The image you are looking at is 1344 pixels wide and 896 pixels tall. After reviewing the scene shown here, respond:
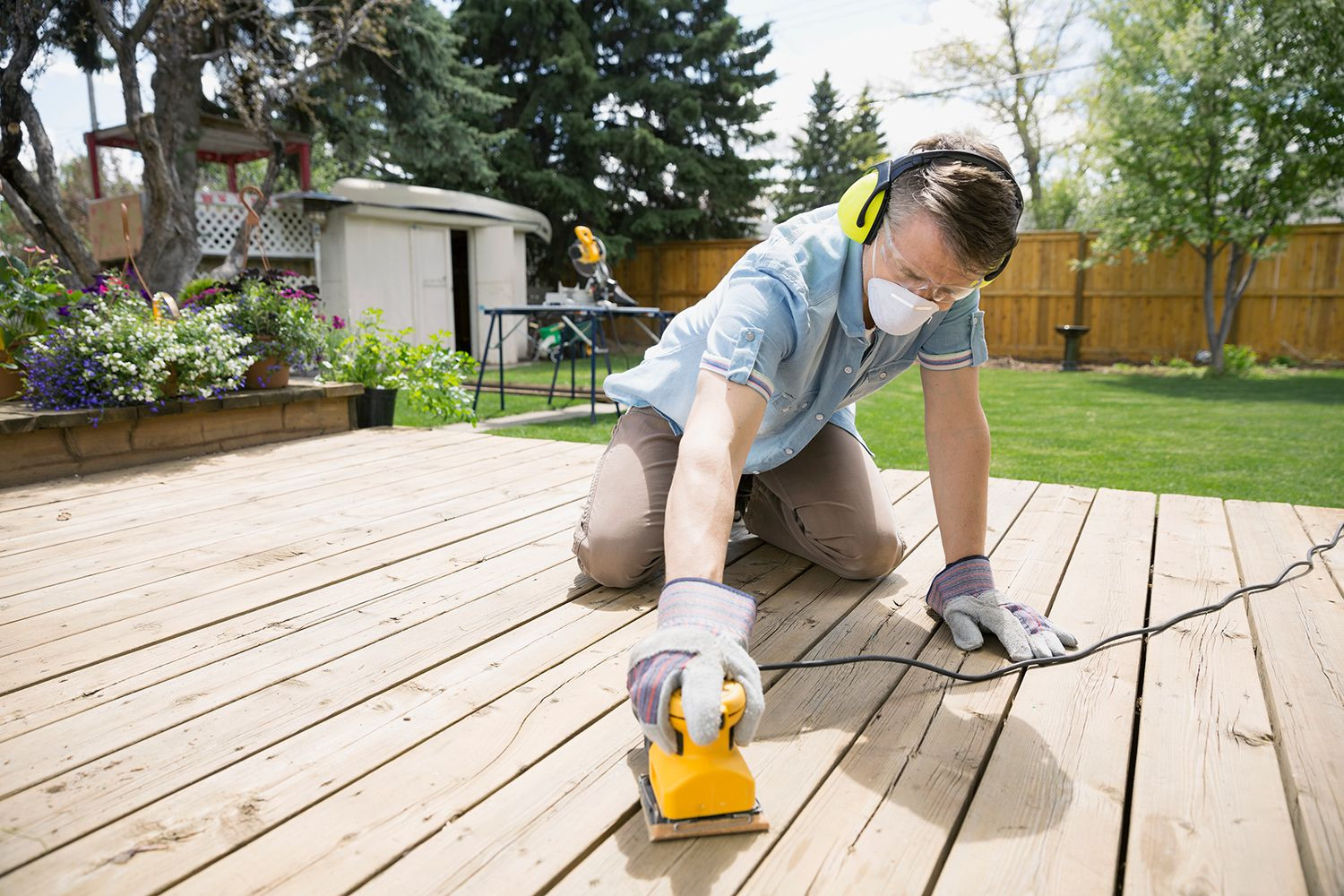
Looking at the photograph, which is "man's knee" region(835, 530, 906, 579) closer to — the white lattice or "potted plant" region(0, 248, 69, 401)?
"potted plant" region(0, 248, 69, 401)

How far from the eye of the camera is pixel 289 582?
1.83m

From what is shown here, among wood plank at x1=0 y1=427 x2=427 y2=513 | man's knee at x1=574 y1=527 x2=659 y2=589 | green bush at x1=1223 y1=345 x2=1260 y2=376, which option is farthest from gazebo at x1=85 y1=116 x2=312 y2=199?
green bush at x1=1223 y1=345 x2=1260 y2=376

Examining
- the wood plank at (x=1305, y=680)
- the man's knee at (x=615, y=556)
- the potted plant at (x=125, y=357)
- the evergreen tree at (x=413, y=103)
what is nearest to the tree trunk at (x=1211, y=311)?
the wood plank at (x=1305, y=680)

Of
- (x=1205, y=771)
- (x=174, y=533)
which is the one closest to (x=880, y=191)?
(x=1205, y=771)

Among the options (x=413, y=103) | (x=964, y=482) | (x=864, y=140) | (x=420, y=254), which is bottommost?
(x=964, y=482)

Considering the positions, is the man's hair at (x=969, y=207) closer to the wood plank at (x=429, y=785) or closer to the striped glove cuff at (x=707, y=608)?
the striped glove cuff at (x=707, y=608)

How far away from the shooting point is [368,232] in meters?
9.16

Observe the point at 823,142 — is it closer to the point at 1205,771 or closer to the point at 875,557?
the point at 875,557

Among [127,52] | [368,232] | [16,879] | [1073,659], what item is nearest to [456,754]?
[16,879]

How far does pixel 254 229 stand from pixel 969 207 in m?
8.71

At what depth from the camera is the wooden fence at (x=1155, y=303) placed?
9.57m

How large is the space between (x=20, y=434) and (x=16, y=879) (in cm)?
237

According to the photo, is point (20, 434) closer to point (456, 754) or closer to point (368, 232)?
point (456, 754)

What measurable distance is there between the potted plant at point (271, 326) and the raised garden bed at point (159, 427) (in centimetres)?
9
